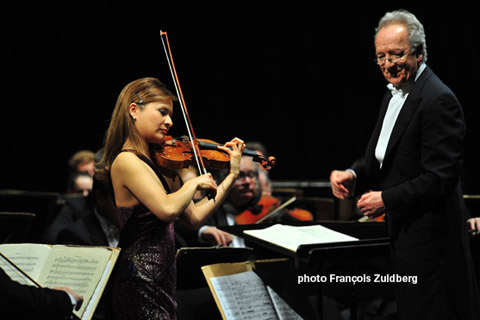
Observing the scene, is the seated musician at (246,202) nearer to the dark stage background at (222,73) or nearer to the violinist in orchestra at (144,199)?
the violinist in orchestra at (144,199)

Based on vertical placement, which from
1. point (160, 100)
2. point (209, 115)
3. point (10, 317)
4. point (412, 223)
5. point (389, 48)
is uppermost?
point (389, 48)

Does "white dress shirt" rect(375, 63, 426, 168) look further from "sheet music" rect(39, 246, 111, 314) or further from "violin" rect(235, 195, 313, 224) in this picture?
"violin" rect(235, 195, 313, 224)

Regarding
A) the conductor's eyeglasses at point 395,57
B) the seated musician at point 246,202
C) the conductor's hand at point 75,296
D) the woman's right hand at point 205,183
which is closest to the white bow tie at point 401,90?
the conductor's eyeglasses at point 395,57

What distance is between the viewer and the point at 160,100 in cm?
222

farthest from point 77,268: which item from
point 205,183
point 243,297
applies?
point 243,297

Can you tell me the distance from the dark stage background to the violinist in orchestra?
4.60m

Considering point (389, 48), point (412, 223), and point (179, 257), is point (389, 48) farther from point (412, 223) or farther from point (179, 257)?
point (179, 257)

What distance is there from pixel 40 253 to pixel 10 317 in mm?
422

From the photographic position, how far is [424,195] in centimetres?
179

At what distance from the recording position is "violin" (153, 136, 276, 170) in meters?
2.28

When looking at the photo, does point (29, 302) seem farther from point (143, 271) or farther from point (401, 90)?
point (401, 90)

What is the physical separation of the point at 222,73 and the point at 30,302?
605 centimetres

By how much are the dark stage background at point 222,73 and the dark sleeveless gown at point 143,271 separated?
15.6 feet

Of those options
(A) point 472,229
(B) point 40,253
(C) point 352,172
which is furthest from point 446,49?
(B) point 40,253
